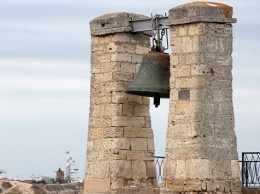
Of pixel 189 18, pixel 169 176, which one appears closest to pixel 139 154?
pixel 169 176

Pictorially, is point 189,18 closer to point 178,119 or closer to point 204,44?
point 204,44

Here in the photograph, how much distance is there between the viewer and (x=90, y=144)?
18094mm

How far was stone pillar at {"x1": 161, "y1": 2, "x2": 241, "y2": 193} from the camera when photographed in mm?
16000

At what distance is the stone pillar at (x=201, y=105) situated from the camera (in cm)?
1600

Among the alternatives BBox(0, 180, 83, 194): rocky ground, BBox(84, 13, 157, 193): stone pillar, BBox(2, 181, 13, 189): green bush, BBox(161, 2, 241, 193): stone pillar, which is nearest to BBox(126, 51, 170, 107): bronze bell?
BBox(161, 2, 241, 193): stone pillar

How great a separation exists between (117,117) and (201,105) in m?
2.07

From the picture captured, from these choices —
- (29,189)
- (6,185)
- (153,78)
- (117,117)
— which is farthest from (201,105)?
(6,185)

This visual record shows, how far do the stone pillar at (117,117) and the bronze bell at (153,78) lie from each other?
26.0 inches

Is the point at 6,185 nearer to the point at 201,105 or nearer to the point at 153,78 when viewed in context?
the point at 153,78

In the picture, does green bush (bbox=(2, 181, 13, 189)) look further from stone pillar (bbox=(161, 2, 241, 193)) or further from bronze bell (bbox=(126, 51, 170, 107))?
stone pillar (bbox=(161, 2, 241, 193))

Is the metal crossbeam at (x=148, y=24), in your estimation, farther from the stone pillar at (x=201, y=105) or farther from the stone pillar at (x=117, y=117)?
the stone pillar at (x=201, y=105)

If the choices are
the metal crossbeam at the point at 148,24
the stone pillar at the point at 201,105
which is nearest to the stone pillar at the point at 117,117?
the metal crossbeam at the point at 148,24

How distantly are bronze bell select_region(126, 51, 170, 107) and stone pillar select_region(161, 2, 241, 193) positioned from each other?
0.42 meters

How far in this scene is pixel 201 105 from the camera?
1605 centimetres
